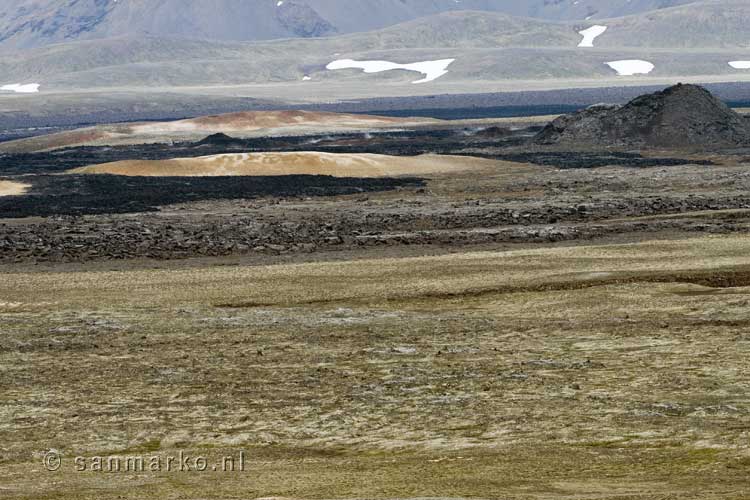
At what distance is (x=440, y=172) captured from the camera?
8919 centimetres

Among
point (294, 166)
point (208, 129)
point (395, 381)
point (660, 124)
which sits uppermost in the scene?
point (208, 129)

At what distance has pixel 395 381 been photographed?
27375mm

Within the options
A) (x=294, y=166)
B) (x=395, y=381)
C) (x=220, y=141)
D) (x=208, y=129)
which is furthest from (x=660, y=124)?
(x=395, y=381)

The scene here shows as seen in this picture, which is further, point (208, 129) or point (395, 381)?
point (208, 129)

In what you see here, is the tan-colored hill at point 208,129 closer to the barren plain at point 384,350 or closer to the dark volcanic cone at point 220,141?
the dark volcanic cone at point 220,141

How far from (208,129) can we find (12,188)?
225 feet

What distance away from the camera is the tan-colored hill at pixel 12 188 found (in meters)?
78.1

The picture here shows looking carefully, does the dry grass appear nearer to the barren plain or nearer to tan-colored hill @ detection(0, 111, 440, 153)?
the barren plain

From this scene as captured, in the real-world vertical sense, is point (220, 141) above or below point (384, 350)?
above

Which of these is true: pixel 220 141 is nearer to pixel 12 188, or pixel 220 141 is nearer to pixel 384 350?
pixel 12 188

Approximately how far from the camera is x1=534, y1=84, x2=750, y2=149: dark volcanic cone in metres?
103

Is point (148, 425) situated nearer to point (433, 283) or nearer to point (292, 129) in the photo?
point (433, 283)

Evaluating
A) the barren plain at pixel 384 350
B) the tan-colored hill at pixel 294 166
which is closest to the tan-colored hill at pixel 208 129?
the tan-colored hill at pixel 294 166

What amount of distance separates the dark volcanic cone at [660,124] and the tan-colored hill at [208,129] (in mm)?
38722
